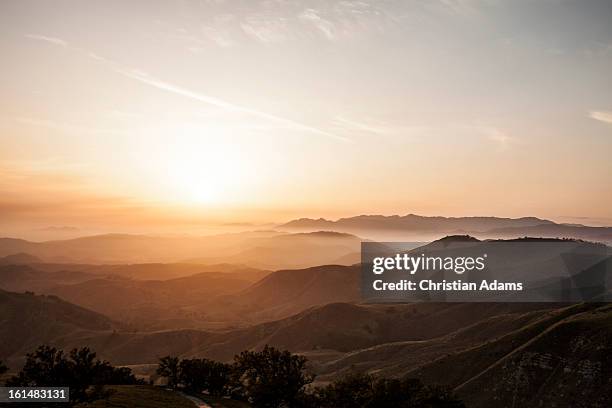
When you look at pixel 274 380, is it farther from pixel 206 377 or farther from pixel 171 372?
pixel 171 372

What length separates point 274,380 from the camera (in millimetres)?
62125

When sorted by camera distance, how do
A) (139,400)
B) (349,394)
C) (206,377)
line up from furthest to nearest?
(206,377)
(349,394)
(139,400)

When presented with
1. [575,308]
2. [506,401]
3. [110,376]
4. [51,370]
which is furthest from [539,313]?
[51,370]

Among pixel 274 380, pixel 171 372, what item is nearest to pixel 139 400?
pixel 274 380

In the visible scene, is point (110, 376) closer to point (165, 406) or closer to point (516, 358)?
point (165, 406)

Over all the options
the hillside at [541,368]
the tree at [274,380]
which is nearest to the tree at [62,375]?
the tree at [274,380]

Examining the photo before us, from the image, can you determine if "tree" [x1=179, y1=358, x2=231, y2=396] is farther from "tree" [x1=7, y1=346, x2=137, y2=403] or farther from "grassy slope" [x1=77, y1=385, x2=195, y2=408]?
"tree" [x1=7, y1=346, x2=137, y2=403]

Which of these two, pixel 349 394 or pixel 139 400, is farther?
pixel 349 394

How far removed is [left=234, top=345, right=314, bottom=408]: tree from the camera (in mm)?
61938

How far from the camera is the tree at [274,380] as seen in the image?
61.9m

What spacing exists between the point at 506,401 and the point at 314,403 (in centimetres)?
5506

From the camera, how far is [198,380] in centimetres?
7481

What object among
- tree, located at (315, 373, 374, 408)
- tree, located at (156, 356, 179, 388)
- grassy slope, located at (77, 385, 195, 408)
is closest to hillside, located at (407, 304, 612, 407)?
tree, located at (315, 373, 374, 408)

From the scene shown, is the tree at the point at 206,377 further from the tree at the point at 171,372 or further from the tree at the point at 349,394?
the tree at the point at 349,394
